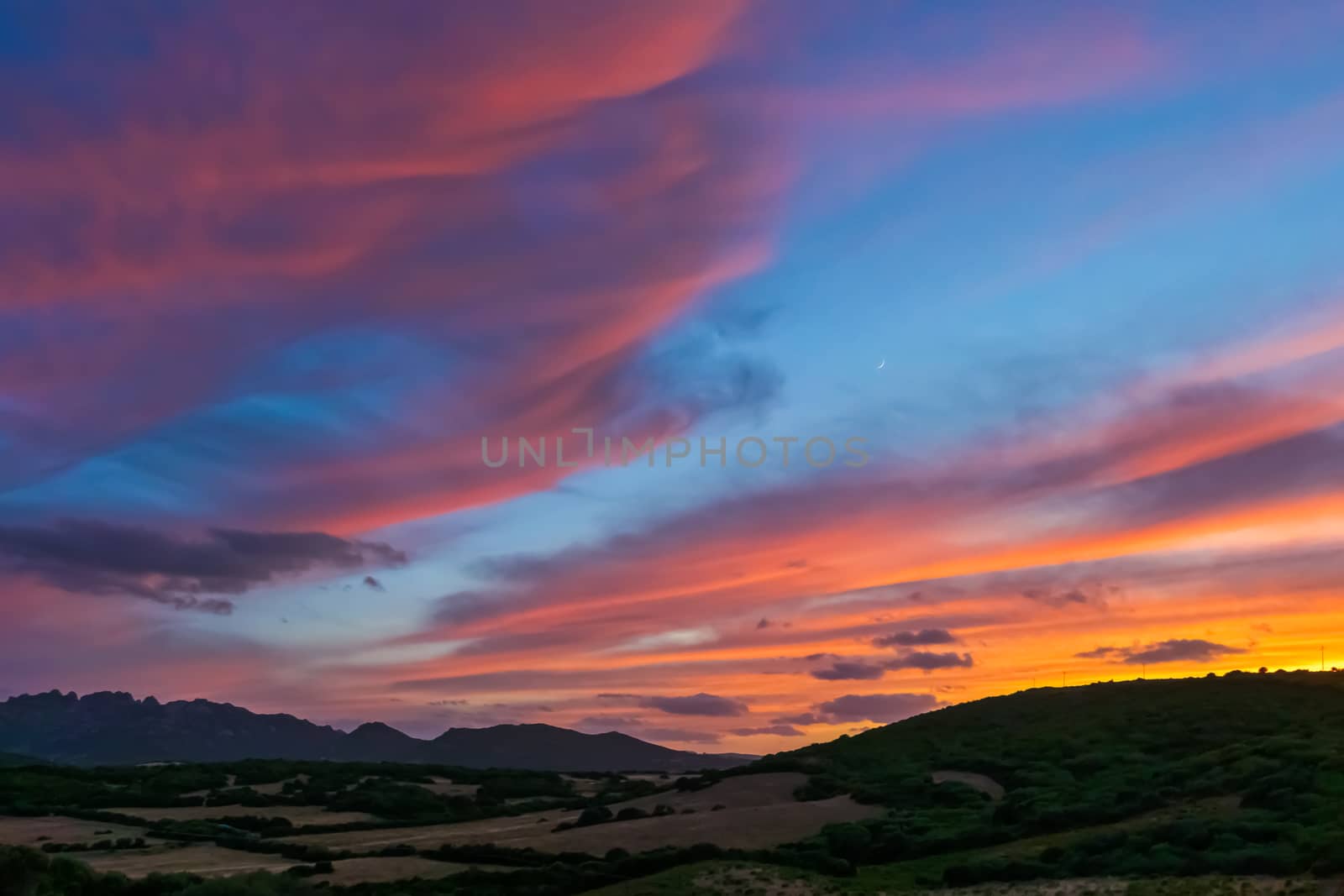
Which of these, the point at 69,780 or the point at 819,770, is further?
the point at 69,780

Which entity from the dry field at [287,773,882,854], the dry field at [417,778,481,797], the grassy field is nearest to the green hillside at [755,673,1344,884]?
the grassy field

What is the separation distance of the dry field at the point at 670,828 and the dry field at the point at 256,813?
9.18 m

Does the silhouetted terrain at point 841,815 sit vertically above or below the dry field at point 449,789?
above

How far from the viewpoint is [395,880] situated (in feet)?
197

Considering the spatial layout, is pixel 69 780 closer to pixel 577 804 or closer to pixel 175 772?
pixel 175 772

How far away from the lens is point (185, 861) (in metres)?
67.9

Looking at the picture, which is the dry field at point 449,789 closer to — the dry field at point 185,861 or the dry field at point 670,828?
the dry field at point 670,828

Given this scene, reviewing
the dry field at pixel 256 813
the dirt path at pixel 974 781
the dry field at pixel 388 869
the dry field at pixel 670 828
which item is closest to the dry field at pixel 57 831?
the dry field at pixel 256 813

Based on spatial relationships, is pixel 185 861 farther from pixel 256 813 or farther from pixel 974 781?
pixel 974 781

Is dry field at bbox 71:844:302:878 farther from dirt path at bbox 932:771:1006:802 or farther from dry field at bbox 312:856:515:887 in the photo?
dirt path at bbox 932:771:1006:802

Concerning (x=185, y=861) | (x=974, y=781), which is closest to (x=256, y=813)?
(x=185, y=861)

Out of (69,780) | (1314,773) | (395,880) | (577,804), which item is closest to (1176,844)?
(1314,773)

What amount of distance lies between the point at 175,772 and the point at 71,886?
3596 inches

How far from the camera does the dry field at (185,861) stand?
62562mm
